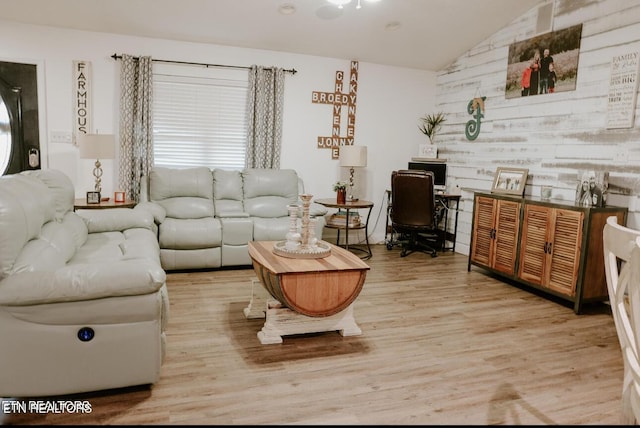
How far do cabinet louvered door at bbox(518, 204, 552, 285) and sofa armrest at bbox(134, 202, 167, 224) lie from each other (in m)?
3.49

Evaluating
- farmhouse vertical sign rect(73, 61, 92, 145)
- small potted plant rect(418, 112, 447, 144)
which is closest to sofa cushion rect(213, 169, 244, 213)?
farmhouse vertical sign rect(73, 61, 92, 145)

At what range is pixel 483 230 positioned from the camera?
4.82 metres

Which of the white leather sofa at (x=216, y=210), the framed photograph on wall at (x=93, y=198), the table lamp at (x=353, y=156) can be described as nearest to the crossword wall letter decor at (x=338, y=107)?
the table lamp at (x=353, y=156)

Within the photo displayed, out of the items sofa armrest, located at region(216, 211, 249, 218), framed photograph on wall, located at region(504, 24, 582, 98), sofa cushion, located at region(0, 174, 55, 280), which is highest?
framed photograph on wall, located at region(504, 24, 582, 98)

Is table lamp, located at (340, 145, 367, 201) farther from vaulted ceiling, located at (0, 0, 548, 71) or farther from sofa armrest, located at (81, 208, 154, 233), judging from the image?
sofa armrest, located at (81, 208, 154, 233)

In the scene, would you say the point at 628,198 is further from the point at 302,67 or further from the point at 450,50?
the point at 302,67

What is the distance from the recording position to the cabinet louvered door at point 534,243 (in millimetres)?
4066

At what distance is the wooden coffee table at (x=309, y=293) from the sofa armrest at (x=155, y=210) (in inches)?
67.3

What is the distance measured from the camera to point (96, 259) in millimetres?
2957

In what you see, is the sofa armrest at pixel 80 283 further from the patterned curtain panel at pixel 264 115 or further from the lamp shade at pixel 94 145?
the patterned curtain panel at pixel 264 115

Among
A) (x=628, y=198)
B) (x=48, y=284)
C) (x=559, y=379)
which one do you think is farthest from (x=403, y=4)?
(x=48, y=284)

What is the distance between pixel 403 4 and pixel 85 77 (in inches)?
138

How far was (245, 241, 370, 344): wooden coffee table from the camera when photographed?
2.80 m

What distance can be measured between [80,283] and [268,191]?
131 inches
